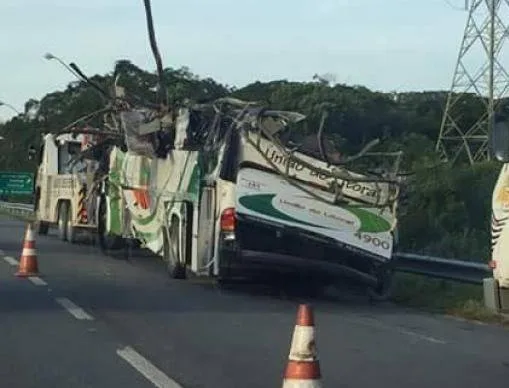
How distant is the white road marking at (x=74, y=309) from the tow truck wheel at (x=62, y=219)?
629 inches

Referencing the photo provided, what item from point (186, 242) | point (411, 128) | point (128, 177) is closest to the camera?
point (186, 242)

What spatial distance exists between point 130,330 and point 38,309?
2305 mm

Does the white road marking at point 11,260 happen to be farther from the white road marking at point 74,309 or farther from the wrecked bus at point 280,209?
the white road marking at point 74,309

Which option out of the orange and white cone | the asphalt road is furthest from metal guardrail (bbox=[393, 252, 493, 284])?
the orange and white cone

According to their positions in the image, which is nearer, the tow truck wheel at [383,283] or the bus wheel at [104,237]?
the tow truck wheel at [383,283]

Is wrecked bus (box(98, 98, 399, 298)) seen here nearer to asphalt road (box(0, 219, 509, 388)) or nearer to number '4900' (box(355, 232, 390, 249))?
number '4900' (box(355, 232, 390, 249))

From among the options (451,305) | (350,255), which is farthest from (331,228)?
(451,305)

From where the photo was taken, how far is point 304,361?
7.73 meters

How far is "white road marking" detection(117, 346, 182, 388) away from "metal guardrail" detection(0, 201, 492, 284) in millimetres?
6352

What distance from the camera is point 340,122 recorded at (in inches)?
2030

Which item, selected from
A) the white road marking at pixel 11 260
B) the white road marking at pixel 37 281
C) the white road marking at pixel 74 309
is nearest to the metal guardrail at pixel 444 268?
the white road marking at pixel 74 309

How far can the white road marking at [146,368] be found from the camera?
9.70 m

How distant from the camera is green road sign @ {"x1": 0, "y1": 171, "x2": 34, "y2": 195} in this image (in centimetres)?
6297

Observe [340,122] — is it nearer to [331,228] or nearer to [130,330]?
[331,228]
